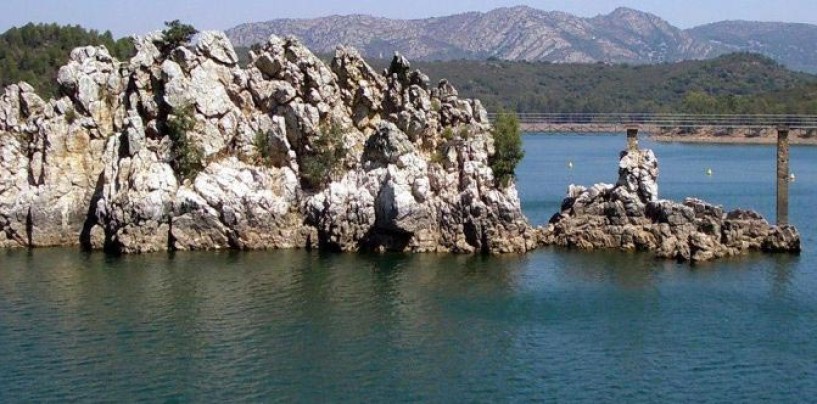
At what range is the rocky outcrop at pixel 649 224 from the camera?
2810 inches

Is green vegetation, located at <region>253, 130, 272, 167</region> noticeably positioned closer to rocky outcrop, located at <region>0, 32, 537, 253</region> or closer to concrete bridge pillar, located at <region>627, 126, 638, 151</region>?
rocky outcrop, located at <region>0, 32, 537, 253</region>

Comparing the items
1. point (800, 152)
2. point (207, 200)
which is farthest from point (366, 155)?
point (800, 152)

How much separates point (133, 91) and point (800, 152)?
125 m

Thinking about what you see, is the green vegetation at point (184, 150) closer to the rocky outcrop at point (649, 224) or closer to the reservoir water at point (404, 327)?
the reservoir water at point (404, 327)

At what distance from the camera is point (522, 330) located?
53281mm

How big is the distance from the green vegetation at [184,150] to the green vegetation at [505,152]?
20.1 metres

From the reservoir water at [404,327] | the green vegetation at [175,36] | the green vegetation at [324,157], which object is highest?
the green vegetation at [175,36]

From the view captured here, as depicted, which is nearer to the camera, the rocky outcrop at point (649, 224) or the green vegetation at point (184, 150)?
the rocky outcrop at point (649, 224)

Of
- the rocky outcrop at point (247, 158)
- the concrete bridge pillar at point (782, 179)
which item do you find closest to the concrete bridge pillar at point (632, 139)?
the rocky outcrop at point (247, 158)

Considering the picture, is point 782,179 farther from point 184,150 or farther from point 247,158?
point 184,150

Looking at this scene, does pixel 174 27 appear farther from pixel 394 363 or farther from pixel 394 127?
pixel 394 363

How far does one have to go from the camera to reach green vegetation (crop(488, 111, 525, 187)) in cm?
7488

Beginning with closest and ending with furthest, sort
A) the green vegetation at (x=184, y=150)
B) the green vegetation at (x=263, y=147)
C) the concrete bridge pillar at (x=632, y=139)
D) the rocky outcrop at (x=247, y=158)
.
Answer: the rocky outcrop at (x=247, y=158), the green vegetation at (x=184, y=150), the green vegetation at (x=263, y=147), the concrete bridge pillar at (x=632, y=139)

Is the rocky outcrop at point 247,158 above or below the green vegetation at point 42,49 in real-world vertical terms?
below
